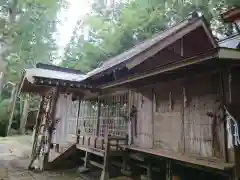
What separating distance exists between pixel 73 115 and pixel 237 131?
398 inches

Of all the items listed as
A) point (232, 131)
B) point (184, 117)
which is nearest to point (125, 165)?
point (184, 117)

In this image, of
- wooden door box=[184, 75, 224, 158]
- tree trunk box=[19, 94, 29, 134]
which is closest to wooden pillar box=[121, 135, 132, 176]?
wooden door box=[184, 75, 224, 158]

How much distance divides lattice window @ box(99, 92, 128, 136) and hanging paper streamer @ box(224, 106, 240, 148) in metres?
4.28

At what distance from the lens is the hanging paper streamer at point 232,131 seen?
4.29m

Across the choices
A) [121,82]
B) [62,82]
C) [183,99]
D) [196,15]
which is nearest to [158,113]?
[183,99]

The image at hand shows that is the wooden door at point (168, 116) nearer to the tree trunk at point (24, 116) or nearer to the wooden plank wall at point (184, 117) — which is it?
the wooden plank wall at point (184, 117)

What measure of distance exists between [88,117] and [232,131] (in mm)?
7876

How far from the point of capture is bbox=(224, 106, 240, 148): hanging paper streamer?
169 inches

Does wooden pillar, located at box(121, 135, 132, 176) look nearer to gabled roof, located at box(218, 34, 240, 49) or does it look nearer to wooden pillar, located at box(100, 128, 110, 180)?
wooden pillar, located at box(100, 128, 110, 180)

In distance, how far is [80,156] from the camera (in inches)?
428

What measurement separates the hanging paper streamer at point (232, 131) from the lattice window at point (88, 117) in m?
6.78

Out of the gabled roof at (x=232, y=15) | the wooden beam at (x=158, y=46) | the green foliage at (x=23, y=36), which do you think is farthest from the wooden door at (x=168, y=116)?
the green foliage at (x=23, y=36)

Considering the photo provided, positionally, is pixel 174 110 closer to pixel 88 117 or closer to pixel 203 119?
pixel 203 119

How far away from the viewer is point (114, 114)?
9.41m
